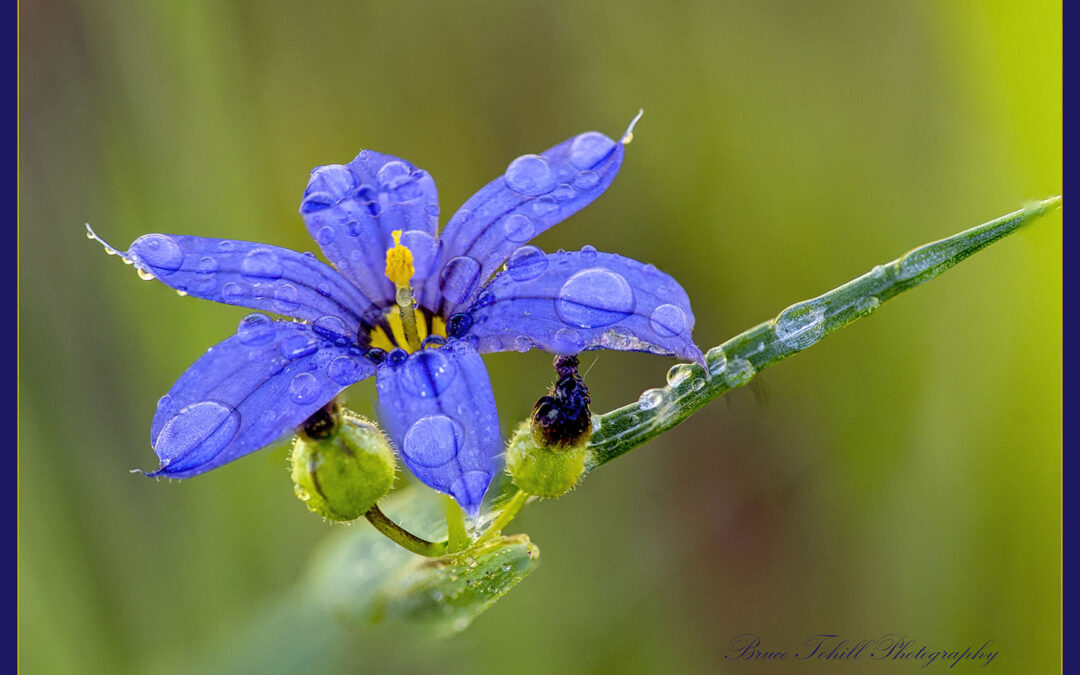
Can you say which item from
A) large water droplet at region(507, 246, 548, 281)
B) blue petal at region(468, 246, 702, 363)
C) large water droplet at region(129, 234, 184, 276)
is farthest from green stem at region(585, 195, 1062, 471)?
large water droplet at region(129, 234, 184, 276)

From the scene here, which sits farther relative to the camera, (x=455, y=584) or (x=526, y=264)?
(x=455, y=584)

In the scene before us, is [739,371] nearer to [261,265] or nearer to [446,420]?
[446,420]

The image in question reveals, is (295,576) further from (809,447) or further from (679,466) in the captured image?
(809,447)

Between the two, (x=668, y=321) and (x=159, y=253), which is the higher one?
(x=159, y=253)

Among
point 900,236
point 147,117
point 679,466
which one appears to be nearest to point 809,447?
point 679,466

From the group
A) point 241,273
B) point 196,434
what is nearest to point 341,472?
point 196,434

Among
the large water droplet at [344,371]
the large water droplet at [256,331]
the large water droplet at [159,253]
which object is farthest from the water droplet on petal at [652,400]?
the large water droplet at [159,253]
